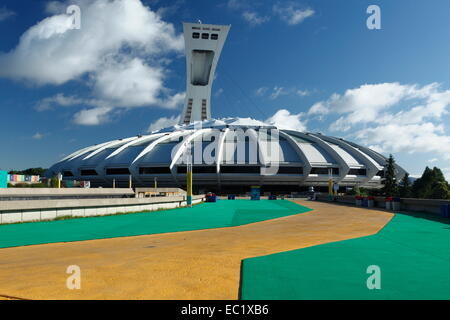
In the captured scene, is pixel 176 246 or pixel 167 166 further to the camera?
pixel 167 166

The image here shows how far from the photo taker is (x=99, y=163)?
64.3 metres

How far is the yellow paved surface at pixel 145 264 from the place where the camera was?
5551 millimetres

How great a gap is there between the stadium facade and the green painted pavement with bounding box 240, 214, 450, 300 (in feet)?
158

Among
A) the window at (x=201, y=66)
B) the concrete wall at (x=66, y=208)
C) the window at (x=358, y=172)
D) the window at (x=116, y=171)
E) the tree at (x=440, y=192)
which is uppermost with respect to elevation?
the window at (x=201, y=66)

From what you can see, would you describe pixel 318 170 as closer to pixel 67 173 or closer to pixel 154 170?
pixel 154 170

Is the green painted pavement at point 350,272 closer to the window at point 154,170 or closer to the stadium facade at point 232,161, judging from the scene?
the stadium facade at point 232,161

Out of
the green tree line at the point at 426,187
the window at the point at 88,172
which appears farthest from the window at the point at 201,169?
the green tree line at the point at 426,187

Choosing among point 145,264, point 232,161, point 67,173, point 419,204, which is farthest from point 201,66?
point 145,264

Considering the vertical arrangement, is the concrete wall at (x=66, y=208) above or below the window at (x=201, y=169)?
below

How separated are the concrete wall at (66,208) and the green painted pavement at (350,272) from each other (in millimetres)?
13521

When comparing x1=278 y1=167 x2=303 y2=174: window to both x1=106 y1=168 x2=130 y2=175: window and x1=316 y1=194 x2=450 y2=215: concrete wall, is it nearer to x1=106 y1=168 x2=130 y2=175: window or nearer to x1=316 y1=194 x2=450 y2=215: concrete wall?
x1=316 y1=194 x2=450 y2=215: concrete wall
